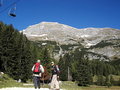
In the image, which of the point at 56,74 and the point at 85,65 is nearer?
the point at 56,74

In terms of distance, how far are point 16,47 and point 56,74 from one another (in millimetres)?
42332

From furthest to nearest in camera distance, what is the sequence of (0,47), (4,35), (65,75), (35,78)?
(65,75) → (4,35) → (0,47) → (35,78)

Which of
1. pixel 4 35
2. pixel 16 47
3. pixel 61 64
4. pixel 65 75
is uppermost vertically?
pixel 4 35

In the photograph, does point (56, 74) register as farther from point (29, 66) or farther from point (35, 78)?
point (29, 66)

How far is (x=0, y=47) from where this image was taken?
52.5 metres

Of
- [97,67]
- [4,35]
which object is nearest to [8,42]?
[4,35]

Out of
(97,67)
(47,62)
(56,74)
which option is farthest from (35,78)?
(97,67)

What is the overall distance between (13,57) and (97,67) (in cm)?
13991

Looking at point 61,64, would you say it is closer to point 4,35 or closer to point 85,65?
point 85,65

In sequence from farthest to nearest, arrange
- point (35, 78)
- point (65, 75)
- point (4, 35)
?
1. point (65, 75)
2. point (4, 35)
3. point (35, 78)

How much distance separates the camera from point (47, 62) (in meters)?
74.8

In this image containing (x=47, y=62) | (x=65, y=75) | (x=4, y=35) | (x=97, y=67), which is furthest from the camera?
(x=97, y=67)

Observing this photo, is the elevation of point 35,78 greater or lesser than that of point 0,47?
lesser

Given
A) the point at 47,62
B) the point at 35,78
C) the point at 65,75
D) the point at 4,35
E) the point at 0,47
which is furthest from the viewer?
the point at 65,75
